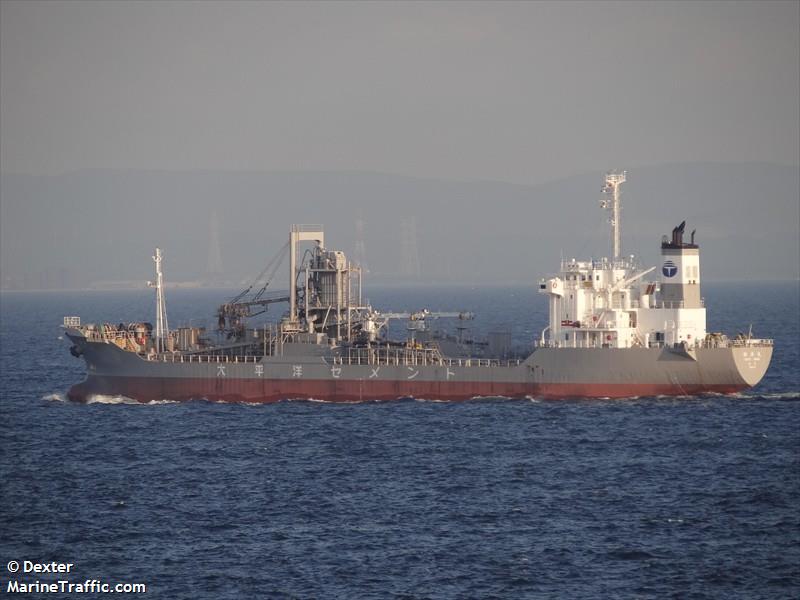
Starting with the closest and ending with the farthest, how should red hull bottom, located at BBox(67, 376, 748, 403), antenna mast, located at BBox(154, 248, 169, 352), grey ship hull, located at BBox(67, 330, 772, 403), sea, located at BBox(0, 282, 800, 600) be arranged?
sea, located at BBox(0, 282, 800, 600)
grey ship hull, located at BBox(67, 330, 772, 403)
red hull bottom, located at BBox(67, 376, 748, 403)
antenna mast, located at BBox(154, 248, 169, 352)

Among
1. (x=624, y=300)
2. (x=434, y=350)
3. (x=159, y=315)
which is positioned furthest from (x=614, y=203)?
(x=159, y=315)

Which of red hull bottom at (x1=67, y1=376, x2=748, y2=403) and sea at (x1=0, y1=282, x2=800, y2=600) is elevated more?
red hull bottom at (x1=67, y1=376, x2=748, y2=403)

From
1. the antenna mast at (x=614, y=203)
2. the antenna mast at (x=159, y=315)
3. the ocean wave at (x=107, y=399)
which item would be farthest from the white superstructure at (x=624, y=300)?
the ocean wave at (x=107, y=399)

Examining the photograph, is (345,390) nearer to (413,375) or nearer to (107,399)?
(413,375)

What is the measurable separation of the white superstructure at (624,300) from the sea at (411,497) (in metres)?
3.13

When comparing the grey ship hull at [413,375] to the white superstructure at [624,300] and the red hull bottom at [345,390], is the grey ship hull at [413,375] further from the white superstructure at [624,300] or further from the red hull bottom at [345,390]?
the white superstructure at [624,300]

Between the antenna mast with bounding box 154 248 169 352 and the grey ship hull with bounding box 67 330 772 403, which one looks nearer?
the grey ship hull with bounding box 67 330 772 403

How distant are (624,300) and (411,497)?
22359 millimetres

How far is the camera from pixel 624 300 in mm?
61188

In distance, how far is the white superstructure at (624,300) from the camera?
59.7 m

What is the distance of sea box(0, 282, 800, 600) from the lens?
34.2 meters

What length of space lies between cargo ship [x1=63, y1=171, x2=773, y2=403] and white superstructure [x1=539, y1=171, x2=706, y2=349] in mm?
54

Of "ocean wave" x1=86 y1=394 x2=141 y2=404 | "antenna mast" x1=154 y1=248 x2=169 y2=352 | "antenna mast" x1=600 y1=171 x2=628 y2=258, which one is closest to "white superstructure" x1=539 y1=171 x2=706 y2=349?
"antenna mast" x1=600 y1=171 x2=628 y2=258

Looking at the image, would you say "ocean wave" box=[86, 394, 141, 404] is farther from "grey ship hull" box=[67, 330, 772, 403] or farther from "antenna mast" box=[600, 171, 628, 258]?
"antenna mast" box=[600, 171, 628, 258]
